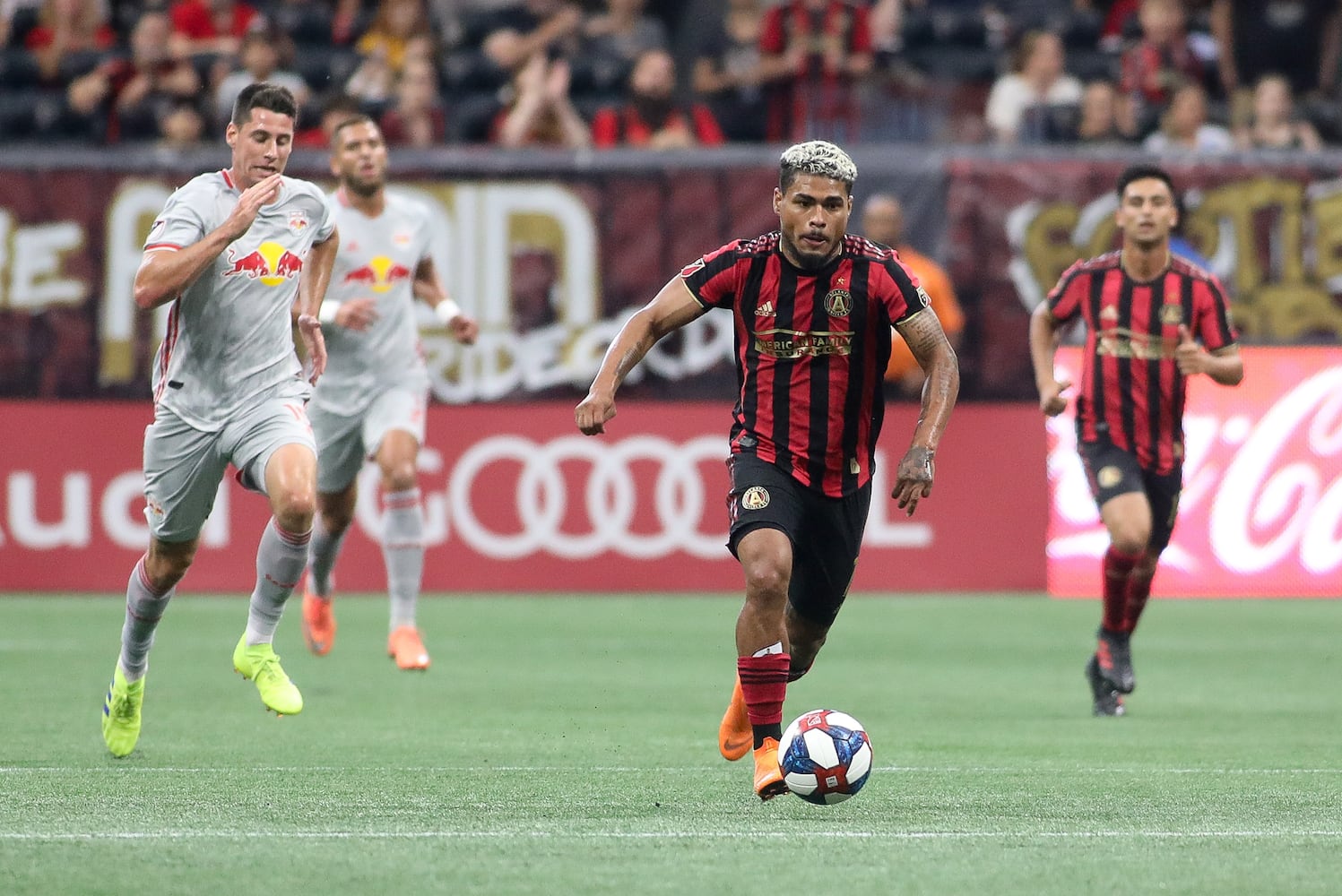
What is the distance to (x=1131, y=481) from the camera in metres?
9.54

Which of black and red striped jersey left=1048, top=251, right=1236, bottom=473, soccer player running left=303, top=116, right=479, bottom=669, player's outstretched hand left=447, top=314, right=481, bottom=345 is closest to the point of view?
black and red striped jersey left=1048, top=251, right=1236, bottom=473

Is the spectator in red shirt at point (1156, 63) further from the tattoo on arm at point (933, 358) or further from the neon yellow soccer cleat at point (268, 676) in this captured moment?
the neon yellow soccer cleat at point (268, 676)

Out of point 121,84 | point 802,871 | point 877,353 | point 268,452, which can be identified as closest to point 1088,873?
point 802,871

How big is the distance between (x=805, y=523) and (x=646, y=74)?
387 inches

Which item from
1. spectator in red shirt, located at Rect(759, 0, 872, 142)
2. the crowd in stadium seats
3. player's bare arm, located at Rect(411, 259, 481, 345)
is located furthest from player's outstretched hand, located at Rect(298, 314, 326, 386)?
spectator in red shirt, located at Rect(759, 0, 872, 142)

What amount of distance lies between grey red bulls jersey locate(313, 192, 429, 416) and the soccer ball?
17.2 ft

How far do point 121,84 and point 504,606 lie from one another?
5.56m

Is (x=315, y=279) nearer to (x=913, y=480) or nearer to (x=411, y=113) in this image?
(x=913, y=480)

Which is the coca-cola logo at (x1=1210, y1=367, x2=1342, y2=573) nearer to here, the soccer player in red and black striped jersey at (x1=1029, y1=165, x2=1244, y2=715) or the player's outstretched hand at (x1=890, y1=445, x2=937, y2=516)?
the soccer player in red and black striped jersey at (x1=1029, y1=165, x2=1244, y2=715)

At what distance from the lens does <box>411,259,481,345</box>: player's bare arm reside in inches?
410

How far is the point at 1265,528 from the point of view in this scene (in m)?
14.9

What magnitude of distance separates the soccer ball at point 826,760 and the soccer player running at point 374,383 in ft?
15.9

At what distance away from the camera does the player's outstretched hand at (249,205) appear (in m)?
6.89

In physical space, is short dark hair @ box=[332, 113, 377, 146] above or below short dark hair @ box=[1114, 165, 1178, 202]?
above
